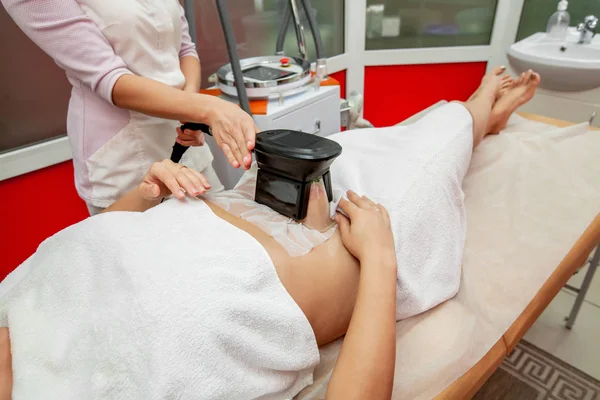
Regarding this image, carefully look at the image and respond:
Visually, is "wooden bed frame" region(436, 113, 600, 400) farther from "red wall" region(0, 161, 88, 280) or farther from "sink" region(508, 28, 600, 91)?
"red wall" region(0, 161, 88, 280)

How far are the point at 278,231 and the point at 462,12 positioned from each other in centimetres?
235

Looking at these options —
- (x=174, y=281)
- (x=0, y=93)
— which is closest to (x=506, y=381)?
(x=174, y=281)

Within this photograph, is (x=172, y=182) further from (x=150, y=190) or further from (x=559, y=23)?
(x=559, y=23)

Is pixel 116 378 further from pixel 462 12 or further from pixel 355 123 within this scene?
pixel 462 12

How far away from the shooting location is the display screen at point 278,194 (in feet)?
2.86

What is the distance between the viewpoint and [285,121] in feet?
4.47

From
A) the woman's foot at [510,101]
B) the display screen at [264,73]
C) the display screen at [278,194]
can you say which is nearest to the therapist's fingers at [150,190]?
A: the display screen at [278,194]

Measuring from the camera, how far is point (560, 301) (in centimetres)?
167

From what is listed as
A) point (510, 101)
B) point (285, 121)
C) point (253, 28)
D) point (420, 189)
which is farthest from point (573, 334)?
point (253, 28)

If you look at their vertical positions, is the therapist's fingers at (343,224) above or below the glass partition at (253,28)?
below

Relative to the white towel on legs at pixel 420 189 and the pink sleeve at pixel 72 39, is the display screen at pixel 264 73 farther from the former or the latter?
the pink sleeve at pixel 72 39

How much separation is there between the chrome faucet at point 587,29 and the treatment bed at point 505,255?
974 millimetres

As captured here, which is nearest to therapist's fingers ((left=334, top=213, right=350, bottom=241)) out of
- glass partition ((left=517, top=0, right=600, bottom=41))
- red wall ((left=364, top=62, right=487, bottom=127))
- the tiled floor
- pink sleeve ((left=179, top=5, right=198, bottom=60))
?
pink sleeve ((left=179, top=5, right=198, bottom=60))

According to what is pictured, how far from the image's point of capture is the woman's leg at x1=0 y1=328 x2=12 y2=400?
630 mm
